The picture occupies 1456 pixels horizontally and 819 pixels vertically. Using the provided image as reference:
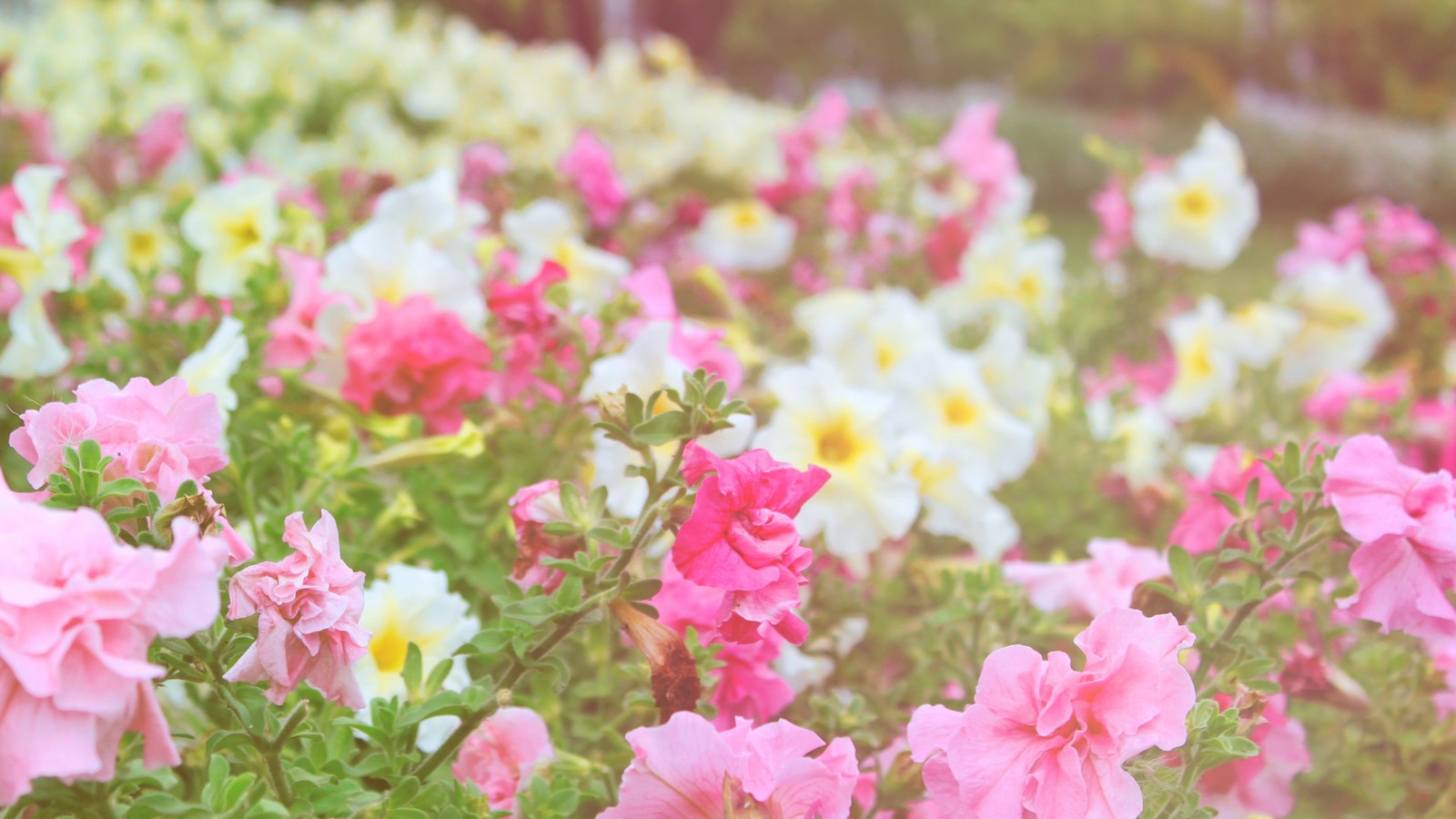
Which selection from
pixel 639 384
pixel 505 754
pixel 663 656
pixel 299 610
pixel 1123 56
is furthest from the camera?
pixel 1123 56

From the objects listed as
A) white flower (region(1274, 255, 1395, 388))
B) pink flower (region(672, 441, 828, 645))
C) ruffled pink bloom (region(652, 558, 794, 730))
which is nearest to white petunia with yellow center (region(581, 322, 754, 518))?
ruffled pink bloom (region(652, 558, 794, 730))

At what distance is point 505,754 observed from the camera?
0.82 meters

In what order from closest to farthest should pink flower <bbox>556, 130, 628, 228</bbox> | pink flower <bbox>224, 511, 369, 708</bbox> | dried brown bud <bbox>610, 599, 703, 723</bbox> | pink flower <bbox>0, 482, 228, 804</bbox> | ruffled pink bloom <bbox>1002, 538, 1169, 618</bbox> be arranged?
pink flower <bbox>0, 482, 228, 804</bbox> → pink flower <bbox>224, 511, 369, 708</bbox> → dried brown bud <bbox>610, 599, 703, 723</bbox> → ruffled pink bloom <bbox>1002, 538, 1169, 618</bbox> → pink flower <bbox>556, 130, 628, 228</bbox>

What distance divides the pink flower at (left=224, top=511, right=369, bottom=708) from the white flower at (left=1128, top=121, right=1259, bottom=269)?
150 cm

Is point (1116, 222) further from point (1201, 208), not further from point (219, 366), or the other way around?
point (219, 366)

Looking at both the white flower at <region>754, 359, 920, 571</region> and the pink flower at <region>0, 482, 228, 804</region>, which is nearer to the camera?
→ the pink flower at <region>0, 482, 228, 804</region>

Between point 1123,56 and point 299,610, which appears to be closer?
point 299,610

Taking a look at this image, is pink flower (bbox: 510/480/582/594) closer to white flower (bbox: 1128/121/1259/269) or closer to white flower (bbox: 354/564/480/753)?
white flower (bbox: 354/564/480/753)

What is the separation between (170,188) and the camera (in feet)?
6.69

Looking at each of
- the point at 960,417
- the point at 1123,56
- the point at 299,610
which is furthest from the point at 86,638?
the point at 1123,56

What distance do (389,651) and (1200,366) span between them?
4.30 ft

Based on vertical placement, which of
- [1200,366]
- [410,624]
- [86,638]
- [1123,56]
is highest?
[86,638]

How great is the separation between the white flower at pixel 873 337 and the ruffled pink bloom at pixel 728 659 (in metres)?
0.51

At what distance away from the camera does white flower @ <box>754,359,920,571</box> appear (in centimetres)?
101
